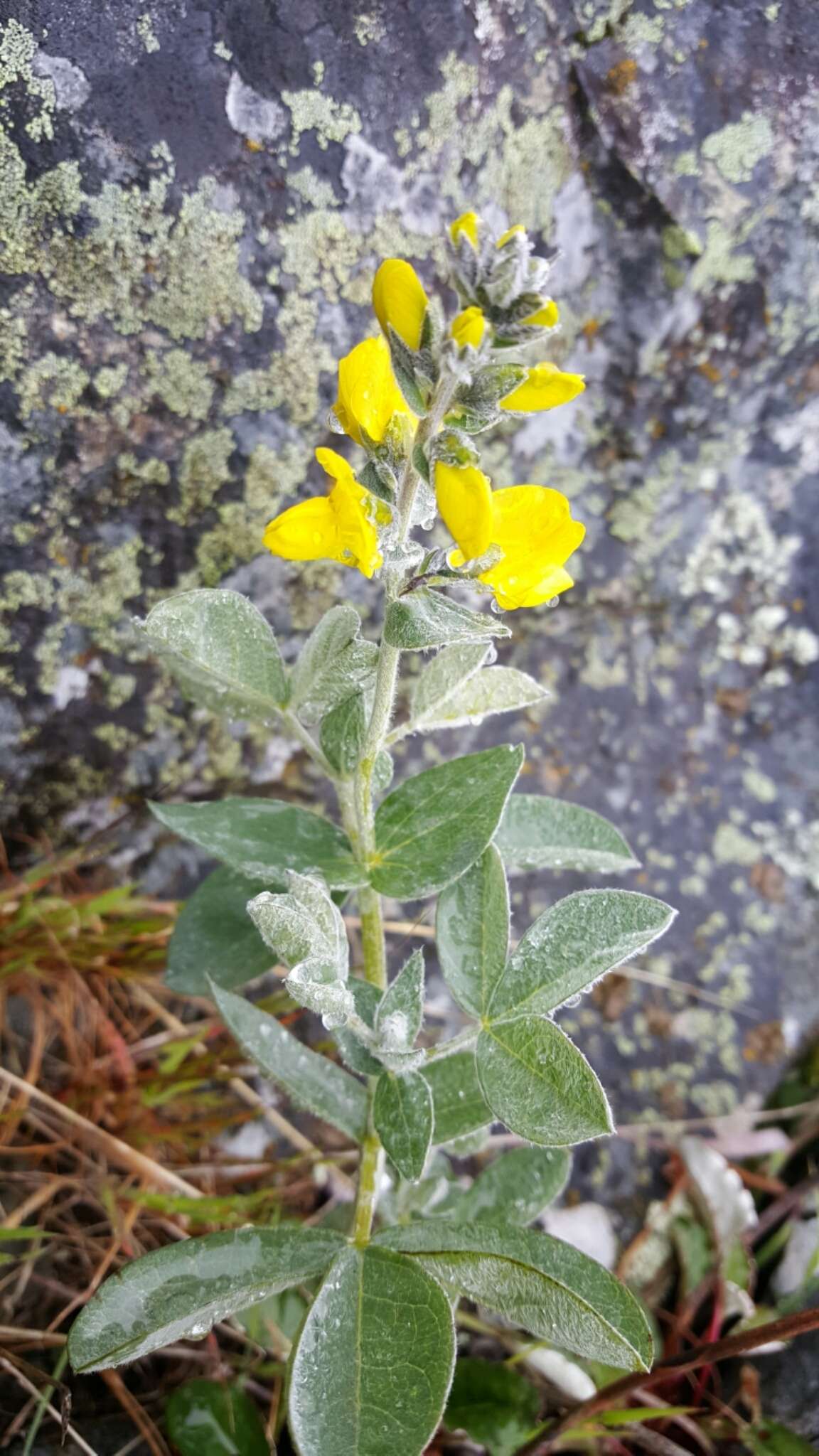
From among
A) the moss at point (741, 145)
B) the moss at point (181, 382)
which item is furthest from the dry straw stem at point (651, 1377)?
the moss at point (741, 145)

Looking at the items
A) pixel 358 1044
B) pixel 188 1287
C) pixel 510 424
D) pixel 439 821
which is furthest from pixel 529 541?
pixel 188 1287

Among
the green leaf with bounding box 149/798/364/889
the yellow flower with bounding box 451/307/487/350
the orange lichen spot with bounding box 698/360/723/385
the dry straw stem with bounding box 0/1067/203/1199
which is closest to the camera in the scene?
the yellow flower with bounding box 451/307/487/350

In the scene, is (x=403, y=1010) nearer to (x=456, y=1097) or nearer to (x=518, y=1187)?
(x=456, y=1097)

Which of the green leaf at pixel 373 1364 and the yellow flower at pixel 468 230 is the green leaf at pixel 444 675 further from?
the green leaf at pixel 373 1364

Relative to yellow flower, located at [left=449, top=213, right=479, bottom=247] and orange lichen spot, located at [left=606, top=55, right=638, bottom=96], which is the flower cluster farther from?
→ orange lichen spot, located at [left=606, top=55, right=638, bottom=96]

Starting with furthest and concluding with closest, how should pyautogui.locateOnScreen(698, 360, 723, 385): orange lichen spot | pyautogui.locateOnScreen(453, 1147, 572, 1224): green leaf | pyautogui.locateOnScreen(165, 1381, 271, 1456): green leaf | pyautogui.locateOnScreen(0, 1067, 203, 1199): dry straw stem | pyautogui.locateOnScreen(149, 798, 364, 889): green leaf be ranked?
pyautogui.locateOnScreen(698, 360, 723, 385): orange lichen spot < pyautogui.locateOnScreen(0, 1067, 203, 1199): dry straw stem < pyautogui.locateOnScreen(453, 1147, 572, 1224): green leaf < pyautogui.locateOnScreen(165, 1381, 271, 1456): green leaf < pyautogui.locateOnScreen(149, 798, 364, 889): green leaf

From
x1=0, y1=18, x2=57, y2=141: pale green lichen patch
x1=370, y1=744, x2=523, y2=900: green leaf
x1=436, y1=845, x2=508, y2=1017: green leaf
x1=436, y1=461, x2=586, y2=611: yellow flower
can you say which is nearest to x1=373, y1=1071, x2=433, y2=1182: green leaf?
x1=436, y1=845, x2=508, y2=1017: green leaf
